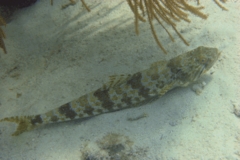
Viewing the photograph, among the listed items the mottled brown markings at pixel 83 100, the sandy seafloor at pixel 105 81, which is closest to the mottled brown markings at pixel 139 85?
the sandy seafloor at pixel 105 81

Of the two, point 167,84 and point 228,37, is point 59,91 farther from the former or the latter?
point 228,37

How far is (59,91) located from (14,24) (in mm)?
3039

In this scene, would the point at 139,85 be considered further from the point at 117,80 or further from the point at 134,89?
the point at 117,80

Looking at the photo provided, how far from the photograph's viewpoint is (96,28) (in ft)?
17.8

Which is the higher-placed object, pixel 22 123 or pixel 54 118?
pixel 22 123

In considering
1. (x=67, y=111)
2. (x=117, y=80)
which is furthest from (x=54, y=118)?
(x=117, y=80)

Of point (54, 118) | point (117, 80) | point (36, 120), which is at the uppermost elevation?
point (117, 80)

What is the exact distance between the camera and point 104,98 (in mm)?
4160

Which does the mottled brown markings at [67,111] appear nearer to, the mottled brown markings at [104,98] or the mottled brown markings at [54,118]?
the mottled brown markings at [54,118]

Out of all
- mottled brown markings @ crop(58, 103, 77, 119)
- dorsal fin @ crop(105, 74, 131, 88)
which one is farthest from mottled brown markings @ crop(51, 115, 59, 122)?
dorsal fin @ crop(105, 74, 131, 88)

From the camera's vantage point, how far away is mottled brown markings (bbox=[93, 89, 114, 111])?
4.15 m

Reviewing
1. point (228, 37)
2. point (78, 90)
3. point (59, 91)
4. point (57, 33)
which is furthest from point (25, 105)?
point (228, 37)

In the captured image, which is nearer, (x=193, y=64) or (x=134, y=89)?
(x=193, y=64)

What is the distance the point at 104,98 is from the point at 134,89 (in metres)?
0.65
